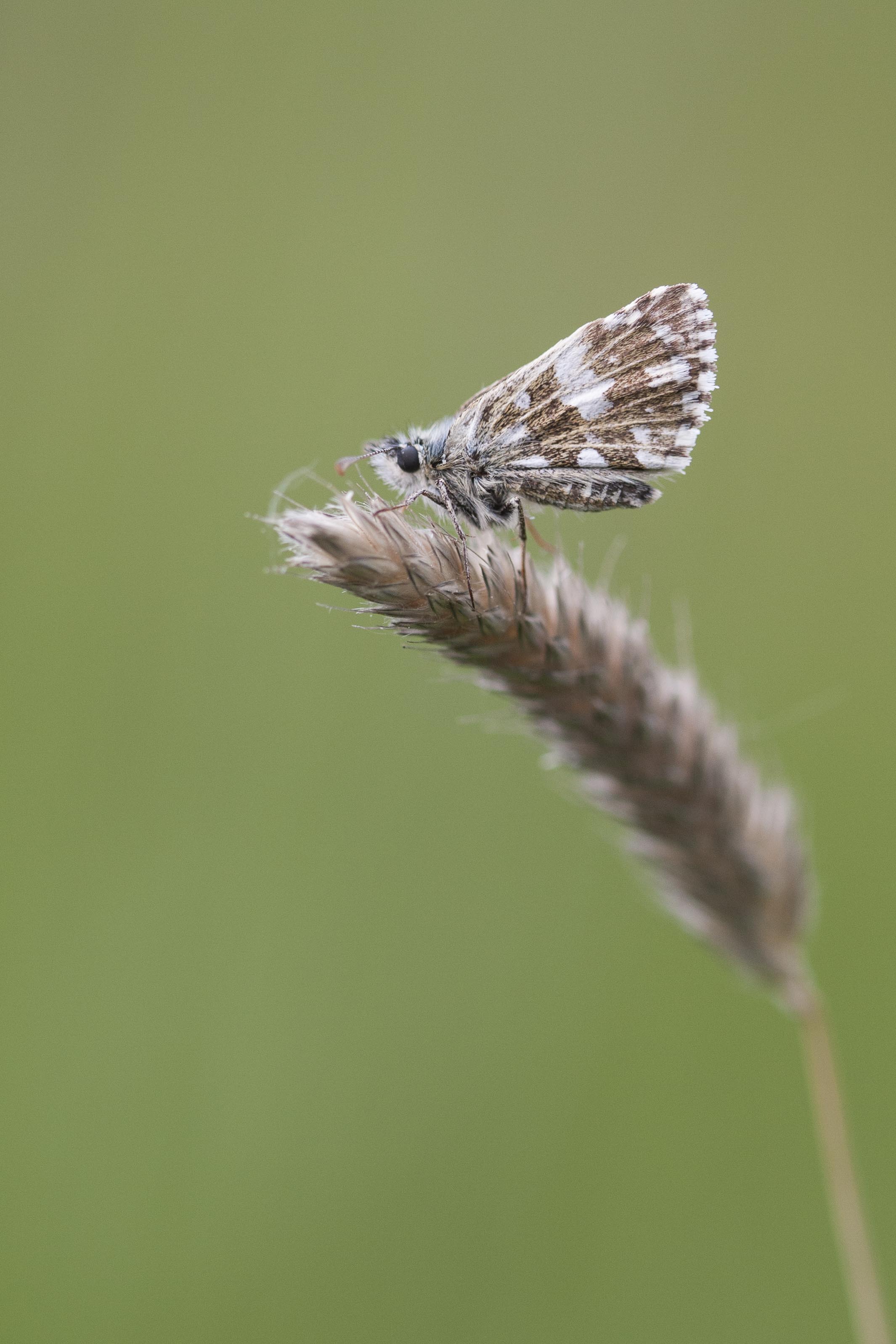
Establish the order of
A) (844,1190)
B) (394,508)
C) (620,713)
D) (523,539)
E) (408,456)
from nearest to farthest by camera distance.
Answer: (844,1190) → (394,508) → (620,713) → (523,539) → (408,456)

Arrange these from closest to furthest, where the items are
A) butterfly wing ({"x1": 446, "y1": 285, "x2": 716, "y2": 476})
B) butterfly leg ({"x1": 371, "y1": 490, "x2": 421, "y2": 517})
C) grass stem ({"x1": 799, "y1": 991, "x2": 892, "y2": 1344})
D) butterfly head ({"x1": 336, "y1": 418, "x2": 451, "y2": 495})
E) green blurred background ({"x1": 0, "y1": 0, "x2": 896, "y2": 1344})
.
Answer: grass stem ({"x1": 799, "y1": 991, "x2": 892, "y2": 1344})
butterfly leg ({"x1": 371, "y1": 490, "x2": 421, "y2": 517})
butterfly wing ({"x1": 446, "y1": 285, "x2": 716, "y2": 476})
butterfly head ({"x1": 336, "y1": 418, "x2": 451, "y2": 495})
green blurred background ({"x1": 0, "y1": 0, "x2": 896, "y2": 1344})

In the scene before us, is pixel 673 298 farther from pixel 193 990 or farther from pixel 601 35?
pixel 601 35

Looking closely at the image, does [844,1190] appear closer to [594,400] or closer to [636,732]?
[636,732]

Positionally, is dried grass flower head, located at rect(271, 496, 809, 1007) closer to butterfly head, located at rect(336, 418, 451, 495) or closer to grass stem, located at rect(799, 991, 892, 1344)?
A: grass stem, located at rect(799, 991, 892, 1344)

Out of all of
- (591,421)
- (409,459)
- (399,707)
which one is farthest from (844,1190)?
(399,707)

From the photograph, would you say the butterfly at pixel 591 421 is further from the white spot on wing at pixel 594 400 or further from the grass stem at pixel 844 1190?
the grass stem at pixel 844 1190

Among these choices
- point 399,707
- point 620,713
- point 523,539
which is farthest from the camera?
point 399,707

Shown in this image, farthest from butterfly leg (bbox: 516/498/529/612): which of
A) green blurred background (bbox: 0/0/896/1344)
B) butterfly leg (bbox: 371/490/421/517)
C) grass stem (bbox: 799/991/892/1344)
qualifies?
grass stem (bbox: 799/991/892/1344)
